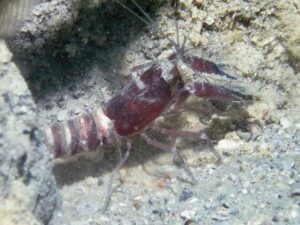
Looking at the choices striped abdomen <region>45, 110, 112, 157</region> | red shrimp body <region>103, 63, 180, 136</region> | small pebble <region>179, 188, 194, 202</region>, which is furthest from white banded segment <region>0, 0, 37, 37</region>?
small pebble <region>179, 188, 194, 202</region>

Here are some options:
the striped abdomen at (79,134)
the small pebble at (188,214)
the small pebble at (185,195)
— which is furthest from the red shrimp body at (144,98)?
the small pebble at (188,214)

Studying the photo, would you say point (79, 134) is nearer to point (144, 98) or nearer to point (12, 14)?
point (144, 98)

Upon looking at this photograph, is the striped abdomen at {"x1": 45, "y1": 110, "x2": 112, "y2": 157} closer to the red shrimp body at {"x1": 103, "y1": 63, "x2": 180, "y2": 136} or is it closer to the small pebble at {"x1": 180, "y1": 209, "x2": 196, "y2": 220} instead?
the red shrimp body at {"x1": 103, "y1": 63, "x2": 180, "y2": 136}

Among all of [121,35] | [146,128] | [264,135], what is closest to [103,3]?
[121,35]

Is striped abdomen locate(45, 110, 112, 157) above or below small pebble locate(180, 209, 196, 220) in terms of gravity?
below

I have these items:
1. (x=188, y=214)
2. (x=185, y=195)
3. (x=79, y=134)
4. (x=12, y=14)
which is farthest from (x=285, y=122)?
(x=12, y=14)

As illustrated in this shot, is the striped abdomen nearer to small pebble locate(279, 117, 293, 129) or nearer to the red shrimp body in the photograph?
the red shrimp body

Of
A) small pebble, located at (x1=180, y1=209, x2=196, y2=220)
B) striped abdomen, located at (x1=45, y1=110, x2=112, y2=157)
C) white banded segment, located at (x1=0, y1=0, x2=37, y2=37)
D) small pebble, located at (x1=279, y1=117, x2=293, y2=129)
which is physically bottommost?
striped abdomen, located at (x1=45, y1=110, x2=112, y2=157)

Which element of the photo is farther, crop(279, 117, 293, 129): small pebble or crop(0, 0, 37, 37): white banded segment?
crop(279, 117, 293, 129): small pebble

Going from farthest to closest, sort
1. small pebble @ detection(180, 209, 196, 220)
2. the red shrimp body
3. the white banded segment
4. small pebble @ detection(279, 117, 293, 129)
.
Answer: the red shrimp body
small pebble @ detection(279, 117, 293, 129)
the white banded segment
small pebble @ detection(180, 209, 196, 220)

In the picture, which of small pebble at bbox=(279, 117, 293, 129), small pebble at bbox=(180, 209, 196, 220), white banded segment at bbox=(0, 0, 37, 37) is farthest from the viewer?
small pebble at bbox=(279, 117, 293, 129)
